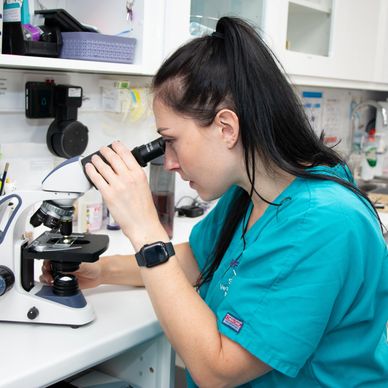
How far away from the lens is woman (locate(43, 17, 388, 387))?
886 mm

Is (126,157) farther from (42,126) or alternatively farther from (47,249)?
(42,126)

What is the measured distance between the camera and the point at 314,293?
0.87 metres

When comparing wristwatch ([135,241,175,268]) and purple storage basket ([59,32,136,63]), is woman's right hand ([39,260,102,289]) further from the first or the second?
purple storage basket ([59,32,136,63])

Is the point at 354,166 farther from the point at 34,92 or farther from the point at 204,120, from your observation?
the point at 204,120

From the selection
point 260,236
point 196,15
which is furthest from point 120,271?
point 196,15

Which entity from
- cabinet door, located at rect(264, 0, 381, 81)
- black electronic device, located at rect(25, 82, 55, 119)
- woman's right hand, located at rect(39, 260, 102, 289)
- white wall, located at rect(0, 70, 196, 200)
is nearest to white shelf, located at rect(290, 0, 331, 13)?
cabinet door, located at rect(264, 0, 381, 81)

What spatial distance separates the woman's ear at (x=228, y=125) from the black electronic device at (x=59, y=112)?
0.76 metres

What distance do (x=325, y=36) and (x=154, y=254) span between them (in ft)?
5.15

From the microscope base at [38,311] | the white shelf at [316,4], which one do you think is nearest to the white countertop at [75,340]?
the microscope base at [38,311]

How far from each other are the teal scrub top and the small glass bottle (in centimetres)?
71

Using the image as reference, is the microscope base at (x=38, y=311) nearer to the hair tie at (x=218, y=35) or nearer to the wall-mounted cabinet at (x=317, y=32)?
the hair tie at (x=218, y=35)

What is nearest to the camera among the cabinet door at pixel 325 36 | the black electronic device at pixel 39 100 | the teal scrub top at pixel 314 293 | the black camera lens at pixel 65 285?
the teal scrub top at pixel 314 293

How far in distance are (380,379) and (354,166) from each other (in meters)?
2.10

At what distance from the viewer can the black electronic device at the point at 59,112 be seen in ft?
5.18
